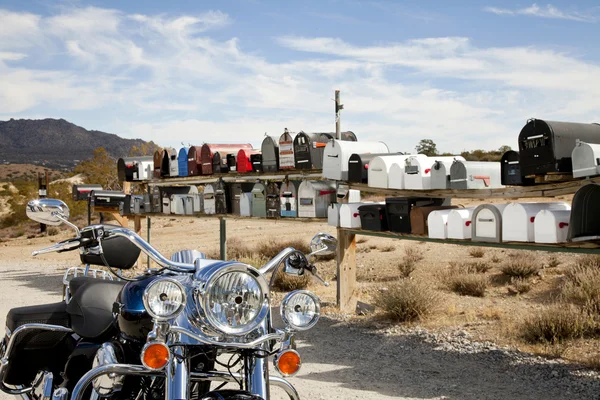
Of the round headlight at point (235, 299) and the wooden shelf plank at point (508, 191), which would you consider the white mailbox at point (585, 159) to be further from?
the round headlight at point (235, 299)

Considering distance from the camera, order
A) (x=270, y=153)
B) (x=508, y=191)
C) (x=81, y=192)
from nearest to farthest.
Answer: (x=508, y=191) → (x=270, y=153) → (x=81, y=192)

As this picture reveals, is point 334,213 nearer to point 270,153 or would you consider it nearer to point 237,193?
point 270,153

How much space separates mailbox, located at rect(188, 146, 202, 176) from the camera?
40.4 feet

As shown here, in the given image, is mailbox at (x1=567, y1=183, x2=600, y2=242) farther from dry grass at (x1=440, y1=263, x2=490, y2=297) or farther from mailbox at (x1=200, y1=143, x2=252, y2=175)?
mailbox at (x1=200, y1=143, x2=252, y2=175)

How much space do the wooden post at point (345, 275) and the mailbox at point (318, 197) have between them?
0.61 m

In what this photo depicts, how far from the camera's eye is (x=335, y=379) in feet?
19.6

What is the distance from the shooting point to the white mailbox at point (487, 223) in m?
6.71

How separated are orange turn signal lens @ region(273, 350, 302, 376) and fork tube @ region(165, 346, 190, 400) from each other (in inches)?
14.2

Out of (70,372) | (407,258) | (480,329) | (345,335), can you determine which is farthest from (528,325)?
(407,258)

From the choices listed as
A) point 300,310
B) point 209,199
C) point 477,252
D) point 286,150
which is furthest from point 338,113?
point 300,310

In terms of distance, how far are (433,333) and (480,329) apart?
0.60 meters

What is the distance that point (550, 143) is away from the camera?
609 centimetres

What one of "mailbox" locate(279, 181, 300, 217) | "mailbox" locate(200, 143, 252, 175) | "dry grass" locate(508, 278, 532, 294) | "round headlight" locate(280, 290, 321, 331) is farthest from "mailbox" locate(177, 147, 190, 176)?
"round headlight" locate(280, 290, 321, 331)

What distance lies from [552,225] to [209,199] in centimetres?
721
